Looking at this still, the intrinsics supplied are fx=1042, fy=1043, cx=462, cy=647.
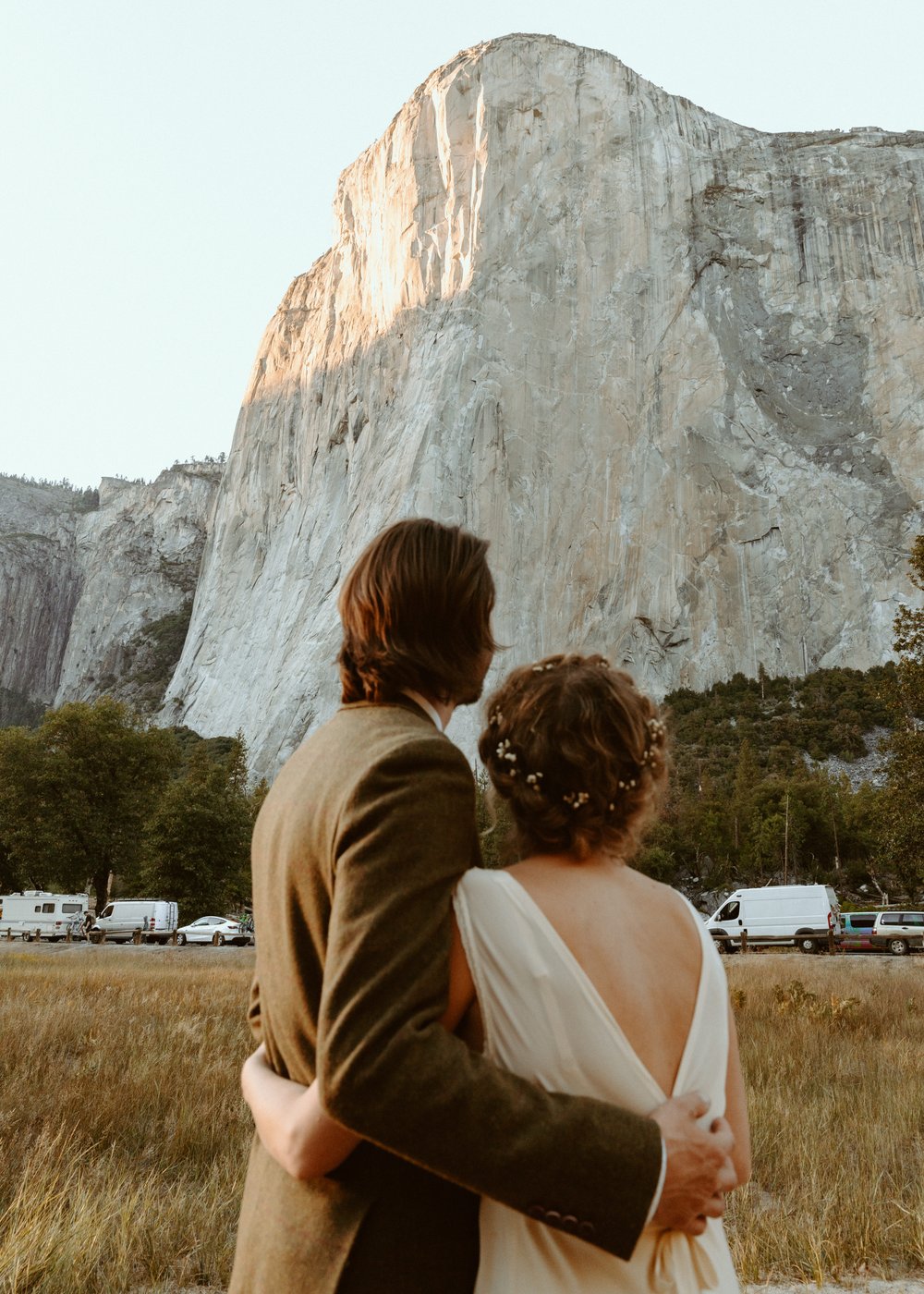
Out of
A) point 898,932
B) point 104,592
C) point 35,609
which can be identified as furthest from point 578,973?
point 35,609

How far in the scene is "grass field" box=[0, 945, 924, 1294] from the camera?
3752 mm

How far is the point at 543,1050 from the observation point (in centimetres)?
163

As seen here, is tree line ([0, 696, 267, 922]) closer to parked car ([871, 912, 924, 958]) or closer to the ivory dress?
parked car ([871, 912, 924, 958])

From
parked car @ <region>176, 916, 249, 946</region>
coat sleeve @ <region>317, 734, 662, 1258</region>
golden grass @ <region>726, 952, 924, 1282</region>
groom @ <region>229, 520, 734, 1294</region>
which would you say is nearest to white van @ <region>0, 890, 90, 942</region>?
parked car @ <region>176, 916, 249, 946</region>

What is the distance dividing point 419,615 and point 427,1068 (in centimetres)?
76

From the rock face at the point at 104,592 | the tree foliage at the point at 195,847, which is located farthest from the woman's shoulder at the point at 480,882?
the rock face at the point at 104,592

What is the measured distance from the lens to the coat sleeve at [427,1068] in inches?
57.0

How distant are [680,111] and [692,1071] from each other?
2985 inches

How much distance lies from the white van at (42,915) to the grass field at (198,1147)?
1006 inches

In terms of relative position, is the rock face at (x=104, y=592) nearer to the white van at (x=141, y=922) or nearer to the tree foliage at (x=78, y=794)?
the tree foliage at (x=78, y=794)

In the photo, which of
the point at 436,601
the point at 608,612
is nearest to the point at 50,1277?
the point at 436,601

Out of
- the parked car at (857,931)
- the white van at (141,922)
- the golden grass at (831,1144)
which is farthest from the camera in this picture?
the white van at (141,922)

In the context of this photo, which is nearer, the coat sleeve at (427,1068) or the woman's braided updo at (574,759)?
the coat sleeve at (427,1068)

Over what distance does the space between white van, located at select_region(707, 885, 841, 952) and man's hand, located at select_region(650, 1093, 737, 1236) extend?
2768cm
